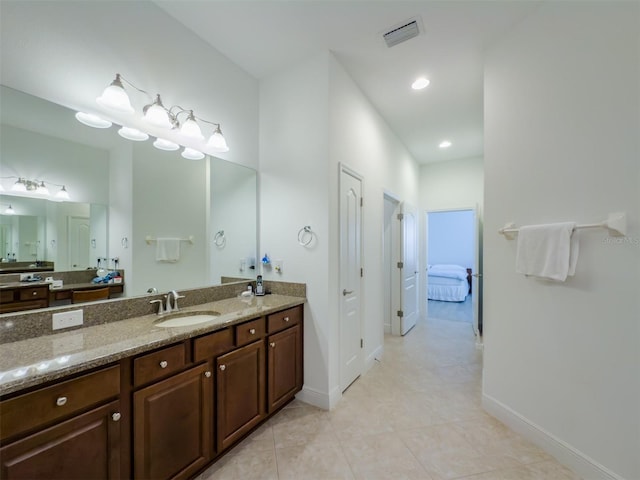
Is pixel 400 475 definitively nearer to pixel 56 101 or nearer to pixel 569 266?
pixel 569 266

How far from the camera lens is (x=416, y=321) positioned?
4773 mm

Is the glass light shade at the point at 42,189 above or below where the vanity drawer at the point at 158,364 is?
above

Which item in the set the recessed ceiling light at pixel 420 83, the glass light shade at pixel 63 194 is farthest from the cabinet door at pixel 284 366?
the recessed ceiling light at pixel 420 83

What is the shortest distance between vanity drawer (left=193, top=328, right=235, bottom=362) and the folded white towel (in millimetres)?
2015

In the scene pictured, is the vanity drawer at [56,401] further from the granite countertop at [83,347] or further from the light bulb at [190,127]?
the light bulb at [190,127]

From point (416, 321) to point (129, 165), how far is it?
4663 mm

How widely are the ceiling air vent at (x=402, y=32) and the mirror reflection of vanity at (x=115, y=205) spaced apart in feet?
5.39

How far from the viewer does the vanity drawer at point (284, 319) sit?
6.53ft

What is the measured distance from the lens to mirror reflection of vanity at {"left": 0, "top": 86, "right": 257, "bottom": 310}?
4.55 feet

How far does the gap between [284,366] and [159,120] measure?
200 cm

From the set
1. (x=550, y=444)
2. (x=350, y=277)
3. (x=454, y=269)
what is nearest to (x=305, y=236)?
(x=350, y=277)

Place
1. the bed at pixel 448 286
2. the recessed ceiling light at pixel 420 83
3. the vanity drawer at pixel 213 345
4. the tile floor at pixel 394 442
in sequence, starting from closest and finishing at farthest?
the vanity drawer at pixel 213 345, the tile floor at pixel 394 442, the recessed ceiling light at pixel 420 83, the bed at pixel 448 286

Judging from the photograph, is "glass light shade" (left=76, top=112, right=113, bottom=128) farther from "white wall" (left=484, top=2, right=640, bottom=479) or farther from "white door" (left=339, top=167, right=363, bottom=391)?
"white wall" (left=484, top=2, right=640, bottom=479)

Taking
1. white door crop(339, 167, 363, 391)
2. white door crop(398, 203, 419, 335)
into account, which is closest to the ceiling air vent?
white door crop(339, 167, 363, 391)
